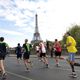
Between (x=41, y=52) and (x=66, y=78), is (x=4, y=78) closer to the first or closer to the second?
(x=66, y=78)

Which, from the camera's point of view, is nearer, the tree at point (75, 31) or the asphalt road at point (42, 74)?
the asphalt road at point (42, 74)

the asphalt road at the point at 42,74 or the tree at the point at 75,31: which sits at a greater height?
the tree at the point at 75,31

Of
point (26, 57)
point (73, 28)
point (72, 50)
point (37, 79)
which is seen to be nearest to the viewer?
point (37, 79)

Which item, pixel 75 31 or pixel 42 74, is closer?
pixel 42 74

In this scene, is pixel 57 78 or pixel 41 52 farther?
pixel 41 52

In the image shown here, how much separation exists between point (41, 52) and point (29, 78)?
9217mm

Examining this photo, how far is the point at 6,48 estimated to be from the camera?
62.1 ft

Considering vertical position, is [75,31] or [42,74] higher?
[75,31]

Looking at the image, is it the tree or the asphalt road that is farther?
the tree

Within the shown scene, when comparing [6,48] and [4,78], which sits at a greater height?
[6,48]

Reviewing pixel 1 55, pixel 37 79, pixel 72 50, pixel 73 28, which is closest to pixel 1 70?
pixel 1 55

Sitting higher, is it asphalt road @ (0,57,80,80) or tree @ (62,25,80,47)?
tree @ (62,25,80,47)

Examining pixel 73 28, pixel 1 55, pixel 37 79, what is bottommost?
pixel 37 79

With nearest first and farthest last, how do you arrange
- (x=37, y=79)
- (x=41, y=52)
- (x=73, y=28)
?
(x=37, y=79) → (x=41, y=52) → (x=73, y=28)
